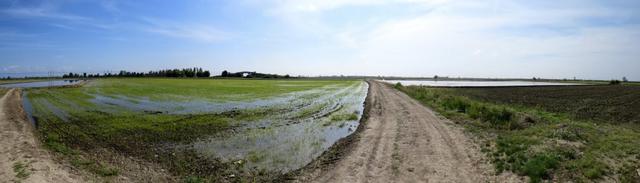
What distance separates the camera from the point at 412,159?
11.0 m

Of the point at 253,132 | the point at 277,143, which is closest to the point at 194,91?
the point at 253,132

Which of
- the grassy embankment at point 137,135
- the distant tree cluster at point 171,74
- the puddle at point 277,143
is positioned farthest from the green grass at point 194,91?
the distant tree cluster at point 171,74

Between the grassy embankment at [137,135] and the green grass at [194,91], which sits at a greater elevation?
the green grass at [194,91]

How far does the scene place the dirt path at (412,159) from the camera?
9211 mm

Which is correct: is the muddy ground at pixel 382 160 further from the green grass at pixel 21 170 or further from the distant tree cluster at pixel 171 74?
the distant tree cluster at pixel 171 74

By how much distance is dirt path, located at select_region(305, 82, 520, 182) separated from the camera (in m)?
9.21

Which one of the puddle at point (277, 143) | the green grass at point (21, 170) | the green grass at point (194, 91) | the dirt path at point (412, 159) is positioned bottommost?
the puddle at point (277, 143)

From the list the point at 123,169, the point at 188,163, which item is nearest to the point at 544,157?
the point at 188,163

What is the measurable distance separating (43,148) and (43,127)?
6086mm

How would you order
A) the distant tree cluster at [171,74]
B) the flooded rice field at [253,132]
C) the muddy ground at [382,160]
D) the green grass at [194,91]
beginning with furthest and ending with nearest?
the distant tree cluster at [171,74], the green grass at [194,91], the flooded rice field at [253,132], the muddy ground at [382,160]

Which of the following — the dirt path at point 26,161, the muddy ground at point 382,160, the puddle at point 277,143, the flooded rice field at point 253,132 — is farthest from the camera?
the flooded rice field at point 253,132

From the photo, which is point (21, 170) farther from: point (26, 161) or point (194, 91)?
point (194, 91)

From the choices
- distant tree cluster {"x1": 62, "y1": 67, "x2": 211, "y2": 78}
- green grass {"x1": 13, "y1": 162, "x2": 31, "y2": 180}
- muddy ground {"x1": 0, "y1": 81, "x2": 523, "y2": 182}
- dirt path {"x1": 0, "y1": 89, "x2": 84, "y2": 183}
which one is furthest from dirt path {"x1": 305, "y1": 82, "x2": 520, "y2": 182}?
distant tree cluster {"x1": 62, "y1": 67, "x2": 211, "y2": 78}

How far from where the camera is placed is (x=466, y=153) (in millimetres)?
11672
